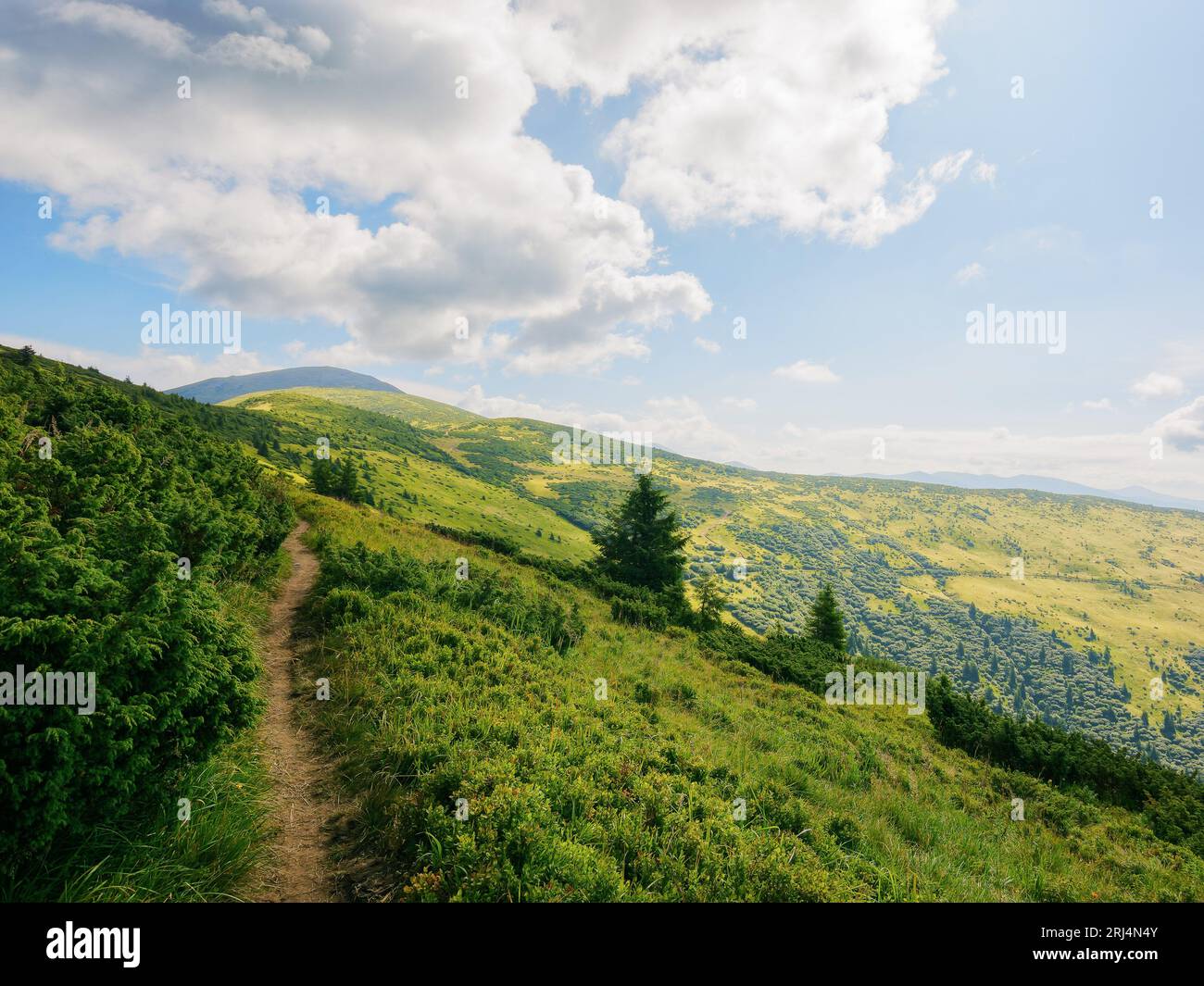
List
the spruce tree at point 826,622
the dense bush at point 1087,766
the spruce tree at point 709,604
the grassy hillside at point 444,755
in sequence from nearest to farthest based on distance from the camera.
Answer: the grassy hillside at point 444,755 → the dense bush at point 1087,766 → the spruce tree at point 709,604 → the spruce tree at point 826,622

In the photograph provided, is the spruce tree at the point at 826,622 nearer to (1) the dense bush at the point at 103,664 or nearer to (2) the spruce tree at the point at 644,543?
(2) the spruce tree at the point at 644,543

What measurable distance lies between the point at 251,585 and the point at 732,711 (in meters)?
14.2

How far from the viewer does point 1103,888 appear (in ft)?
28.6

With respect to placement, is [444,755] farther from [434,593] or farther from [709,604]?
[709,604]

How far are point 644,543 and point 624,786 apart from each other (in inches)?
1091

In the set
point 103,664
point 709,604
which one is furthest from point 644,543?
point 103,664

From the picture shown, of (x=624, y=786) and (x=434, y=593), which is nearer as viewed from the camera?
(x=624, y=786)

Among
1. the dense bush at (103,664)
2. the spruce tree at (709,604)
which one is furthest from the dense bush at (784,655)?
the dense bush at (103,664)

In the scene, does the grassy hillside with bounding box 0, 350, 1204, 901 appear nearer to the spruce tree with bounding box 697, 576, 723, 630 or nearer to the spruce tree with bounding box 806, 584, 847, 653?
the spruce tree with bounding box 697, 576, 723, 630

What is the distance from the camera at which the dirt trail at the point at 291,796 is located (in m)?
5.35

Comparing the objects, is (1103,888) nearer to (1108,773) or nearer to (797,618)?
(1108,773)

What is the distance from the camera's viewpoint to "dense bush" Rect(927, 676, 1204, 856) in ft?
43.0

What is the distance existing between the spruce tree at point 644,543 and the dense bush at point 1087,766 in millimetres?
17167

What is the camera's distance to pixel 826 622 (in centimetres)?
3541
